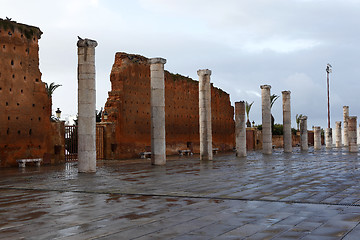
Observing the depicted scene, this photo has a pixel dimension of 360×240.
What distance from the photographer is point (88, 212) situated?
222 inches

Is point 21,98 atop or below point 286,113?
atop

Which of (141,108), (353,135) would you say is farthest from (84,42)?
(353,135)

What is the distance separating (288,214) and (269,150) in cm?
1987

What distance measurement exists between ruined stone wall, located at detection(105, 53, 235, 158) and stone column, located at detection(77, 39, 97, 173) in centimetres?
784

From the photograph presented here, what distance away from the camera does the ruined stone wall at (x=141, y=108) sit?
70.4 ft

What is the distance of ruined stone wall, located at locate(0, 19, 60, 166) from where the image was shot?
16.5 meters

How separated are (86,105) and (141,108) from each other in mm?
9866

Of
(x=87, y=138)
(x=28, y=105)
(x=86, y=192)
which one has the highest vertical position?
(x=28, y=105)

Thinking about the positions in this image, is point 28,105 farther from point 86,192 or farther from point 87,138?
point 86,192

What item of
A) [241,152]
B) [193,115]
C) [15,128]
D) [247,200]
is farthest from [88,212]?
[193,115]

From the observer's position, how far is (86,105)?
43.2 ft

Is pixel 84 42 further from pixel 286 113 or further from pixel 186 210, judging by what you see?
pixel 286 113

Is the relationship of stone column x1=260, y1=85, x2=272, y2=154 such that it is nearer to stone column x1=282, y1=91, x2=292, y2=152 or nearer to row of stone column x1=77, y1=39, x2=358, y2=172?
row of stone column x1=77, y1=39, x2=358, y2=172

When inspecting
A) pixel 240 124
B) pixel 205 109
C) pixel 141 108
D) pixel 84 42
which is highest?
pixel 84 42
